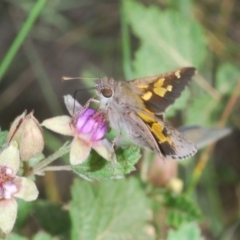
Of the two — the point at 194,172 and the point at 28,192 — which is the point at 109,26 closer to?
the point at 194,172

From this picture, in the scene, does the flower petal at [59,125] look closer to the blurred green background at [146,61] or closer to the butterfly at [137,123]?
the butterfly at [137,123]

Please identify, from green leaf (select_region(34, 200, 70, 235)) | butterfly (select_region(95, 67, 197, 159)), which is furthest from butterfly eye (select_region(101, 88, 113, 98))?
green leaf (select_region(34, 200, 70, 235))

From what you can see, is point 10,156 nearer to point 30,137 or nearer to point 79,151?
point 30,137

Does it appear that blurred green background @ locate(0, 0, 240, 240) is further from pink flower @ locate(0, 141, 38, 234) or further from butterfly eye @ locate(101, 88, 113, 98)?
pink flower @ locate(0, 141, 38, 234)

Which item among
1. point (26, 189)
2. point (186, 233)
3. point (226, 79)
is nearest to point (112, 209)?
point (186, 233)

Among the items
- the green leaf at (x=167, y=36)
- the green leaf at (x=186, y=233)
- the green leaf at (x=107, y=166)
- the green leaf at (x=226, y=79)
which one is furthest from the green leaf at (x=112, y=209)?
the green leaf at (x=226, y=79)

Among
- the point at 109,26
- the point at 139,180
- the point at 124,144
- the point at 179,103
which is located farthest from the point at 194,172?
the point at 109,26
